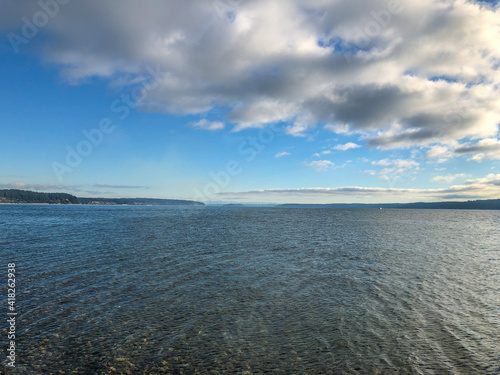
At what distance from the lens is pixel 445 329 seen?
48.2ft

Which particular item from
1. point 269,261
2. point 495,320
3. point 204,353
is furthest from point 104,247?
point 495,320

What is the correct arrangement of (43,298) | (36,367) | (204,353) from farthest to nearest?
(43,298)
(204,353)
(36,367)

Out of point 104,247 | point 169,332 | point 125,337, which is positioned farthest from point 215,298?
point 104,247

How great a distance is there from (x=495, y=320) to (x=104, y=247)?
1673 inches

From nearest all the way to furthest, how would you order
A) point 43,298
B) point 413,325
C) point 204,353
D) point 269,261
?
point 204,353 < point 413,325 < point 43,298 < point 269,261

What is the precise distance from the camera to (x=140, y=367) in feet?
36.2

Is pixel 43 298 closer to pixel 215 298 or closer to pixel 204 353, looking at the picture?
pixel 215 298

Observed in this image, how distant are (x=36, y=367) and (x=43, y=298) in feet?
29.9

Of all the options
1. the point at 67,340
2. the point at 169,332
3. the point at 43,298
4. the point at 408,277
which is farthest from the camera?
the point at 408,277

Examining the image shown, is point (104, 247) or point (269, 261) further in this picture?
point (104, 247)

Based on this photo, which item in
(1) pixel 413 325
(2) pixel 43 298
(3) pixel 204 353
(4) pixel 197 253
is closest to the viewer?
(3) pixel 204 353

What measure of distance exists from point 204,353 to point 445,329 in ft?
43.0

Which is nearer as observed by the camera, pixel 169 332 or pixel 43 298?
pixel 169 332

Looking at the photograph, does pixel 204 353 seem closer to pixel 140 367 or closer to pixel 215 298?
pixel 140 367
